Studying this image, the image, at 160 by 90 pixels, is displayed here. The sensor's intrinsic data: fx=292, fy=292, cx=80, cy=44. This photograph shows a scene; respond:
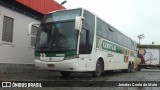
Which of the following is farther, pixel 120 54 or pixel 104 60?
pixel 120 54

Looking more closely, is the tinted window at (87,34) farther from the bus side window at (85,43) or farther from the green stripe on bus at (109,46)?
A: the green stripe on bus at (109,46)

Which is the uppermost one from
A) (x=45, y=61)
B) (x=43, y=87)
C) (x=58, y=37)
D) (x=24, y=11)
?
(x=24, y=11)

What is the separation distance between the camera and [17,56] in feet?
58.4

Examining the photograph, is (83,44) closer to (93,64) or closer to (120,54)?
(93,64)

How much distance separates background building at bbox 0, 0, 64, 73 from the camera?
1619 centimetres

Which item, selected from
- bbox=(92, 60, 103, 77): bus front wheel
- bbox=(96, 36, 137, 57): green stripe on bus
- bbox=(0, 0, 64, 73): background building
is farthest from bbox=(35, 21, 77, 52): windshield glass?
bbox=(0, 0, 64, 73): background building

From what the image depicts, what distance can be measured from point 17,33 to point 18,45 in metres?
0.75

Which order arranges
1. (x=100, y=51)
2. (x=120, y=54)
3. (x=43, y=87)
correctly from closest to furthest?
(x=43, y=87)
(x=100, y=51)
(x=120, y=54)

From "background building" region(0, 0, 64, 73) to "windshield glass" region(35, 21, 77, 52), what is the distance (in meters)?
3.32

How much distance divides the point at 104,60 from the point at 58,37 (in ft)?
14.0

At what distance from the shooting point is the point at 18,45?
17.9m

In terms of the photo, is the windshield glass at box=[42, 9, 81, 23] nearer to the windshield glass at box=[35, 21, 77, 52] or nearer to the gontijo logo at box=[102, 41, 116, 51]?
the windshield glass at box=[35, 21, 77, 52]

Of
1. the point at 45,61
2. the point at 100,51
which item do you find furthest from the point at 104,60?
the point at 45,61

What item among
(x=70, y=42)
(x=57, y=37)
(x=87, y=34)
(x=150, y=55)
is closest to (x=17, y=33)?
(x=57, y=37)
